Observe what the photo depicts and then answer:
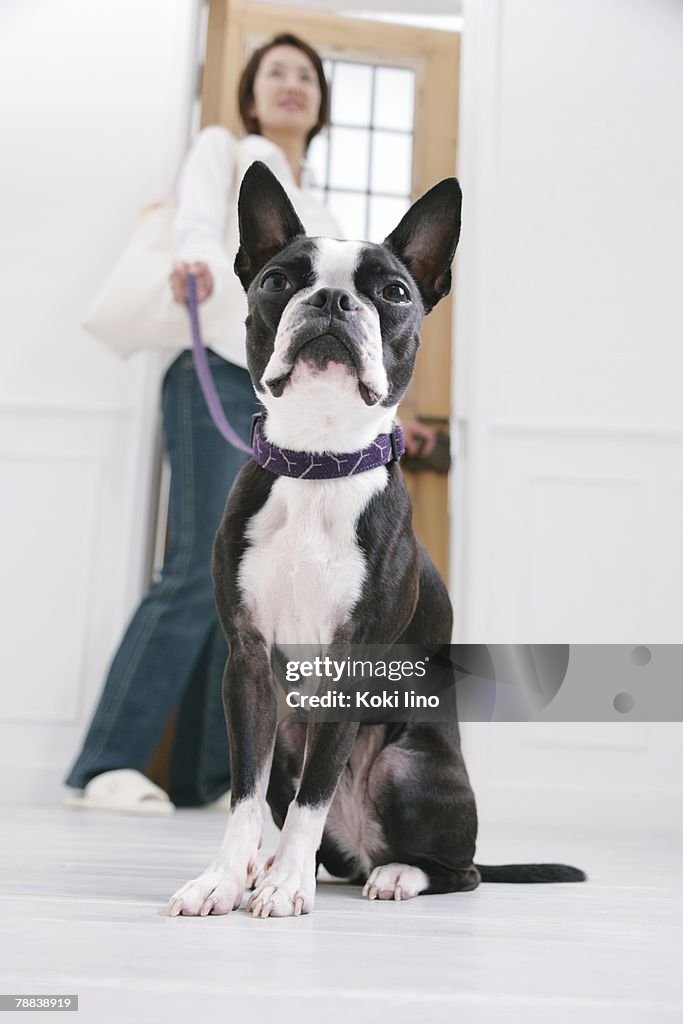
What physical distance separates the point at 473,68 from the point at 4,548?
5.04ft

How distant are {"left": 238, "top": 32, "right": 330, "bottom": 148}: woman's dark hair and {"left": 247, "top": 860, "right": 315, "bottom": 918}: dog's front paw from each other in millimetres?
1670

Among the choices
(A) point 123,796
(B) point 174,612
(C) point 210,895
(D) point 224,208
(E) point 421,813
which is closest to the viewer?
(C) point 210,895

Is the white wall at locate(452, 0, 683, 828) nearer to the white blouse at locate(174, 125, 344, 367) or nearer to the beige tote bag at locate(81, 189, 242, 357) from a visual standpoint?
the white blouse at locate(174, 125, 344, 367)

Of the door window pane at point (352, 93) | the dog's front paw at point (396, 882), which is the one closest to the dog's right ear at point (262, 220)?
the dog's front paw at point (396, 882)

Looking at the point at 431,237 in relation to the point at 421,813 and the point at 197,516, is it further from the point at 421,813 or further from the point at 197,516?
the point at 197,516

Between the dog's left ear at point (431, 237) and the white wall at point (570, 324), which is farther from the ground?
the white wall at point (570, 324)

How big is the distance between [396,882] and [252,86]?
5.72 feet

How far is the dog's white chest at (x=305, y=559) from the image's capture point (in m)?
0.82

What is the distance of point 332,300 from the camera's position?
77 cm

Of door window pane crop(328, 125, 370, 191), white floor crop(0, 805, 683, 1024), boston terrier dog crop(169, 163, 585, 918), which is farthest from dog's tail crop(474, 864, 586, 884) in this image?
door window pane crop(328, 125, 370, 191)

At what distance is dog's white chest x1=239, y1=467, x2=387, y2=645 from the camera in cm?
82

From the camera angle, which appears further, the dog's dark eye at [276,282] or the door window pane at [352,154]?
the door window pane at [352,154]

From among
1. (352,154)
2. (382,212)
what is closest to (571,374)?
(382,212)

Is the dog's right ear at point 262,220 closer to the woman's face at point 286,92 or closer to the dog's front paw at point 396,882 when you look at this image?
the dog's front paw at point 396,882
